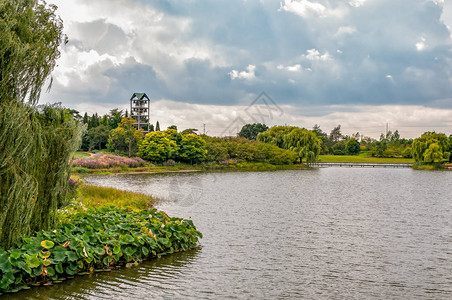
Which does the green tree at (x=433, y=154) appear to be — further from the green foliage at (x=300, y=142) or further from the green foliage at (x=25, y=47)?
the green foliage at (x=25, y=47)

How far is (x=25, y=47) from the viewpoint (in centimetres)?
920

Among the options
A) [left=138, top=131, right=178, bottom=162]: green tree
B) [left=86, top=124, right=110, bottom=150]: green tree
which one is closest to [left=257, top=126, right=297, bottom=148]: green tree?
[left=138, top=131, right=178, bottom=162]: green tree

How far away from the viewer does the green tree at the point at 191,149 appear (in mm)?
68188

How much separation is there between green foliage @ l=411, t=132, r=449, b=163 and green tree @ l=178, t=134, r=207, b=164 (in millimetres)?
46589

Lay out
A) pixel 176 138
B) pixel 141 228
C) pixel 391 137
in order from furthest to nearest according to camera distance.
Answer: pixel 391 137
pixel 176 138
pixel 141 228

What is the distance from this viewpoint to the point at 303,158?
7875cm

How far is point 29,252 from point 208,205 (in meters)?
15.7

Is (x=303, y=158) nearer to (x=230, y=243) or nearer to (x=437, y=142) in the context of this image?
(x=437, y=142)

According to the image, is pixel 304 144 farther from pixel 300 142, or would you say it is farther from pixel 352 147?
pixel 352 147

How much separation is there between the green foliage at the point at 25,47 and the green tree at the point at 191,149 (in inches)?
2270

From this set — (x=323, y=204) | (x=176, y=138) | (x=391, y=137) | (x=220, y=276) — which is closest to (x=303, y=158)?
(x=176, y=138)

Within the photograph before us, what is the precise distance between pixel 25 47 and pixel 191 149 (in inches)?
2327

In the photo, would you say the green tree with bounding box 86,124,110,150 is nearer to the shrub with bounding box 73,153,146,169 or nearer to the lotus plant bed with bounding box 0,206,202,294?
the shrub with bounding box 73,153,146,169

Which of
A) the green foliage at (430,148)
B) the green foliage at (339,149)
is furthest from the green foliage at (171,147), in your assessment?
the green foliage at (339,149)
